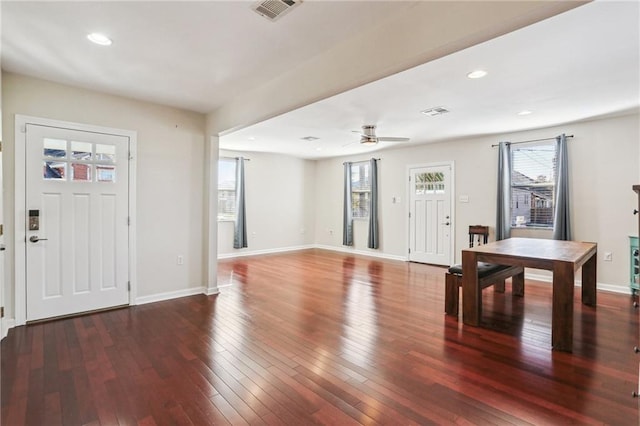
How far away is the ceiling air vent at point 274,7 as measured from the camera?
2.11 metres

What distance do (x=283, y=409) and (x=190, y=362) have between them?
101 centimetres

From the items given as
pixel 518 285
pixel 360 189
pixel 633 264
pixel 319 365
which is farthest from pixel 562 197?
pixel 319 365

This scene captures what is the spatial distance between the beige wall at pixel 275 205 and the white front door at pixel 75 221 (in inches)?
147

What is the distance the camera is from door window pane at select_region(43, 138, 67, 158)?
3448 mm

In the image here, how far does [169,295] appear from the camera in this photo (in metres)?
4.34

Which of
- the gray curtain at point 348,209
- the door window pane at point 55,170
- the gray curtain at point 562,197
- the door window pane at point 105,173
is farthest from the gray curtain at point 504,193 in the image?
the door window pane at point 55,170

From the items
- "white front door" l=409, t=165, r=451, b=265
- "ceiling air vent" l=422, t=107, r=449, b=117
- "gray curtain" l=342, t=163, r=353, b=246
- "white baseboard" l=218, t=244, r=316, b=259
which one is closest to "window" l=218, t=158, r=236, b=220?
"white baseboard" l=218, t=244, r=316, b=259

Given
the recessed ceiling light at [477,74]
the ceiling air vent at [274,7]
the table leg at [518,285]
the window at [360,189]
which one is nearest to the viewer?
the ceiling air vent at [274,7]

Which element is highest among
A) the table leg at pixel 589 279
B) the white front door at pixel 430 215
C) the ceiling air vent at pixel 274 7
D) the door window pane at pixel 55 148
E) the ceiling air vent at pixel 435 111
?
the ceiling air vent at pixel 435 111

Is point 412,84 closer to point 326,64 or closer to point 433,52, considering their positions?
point 326,64

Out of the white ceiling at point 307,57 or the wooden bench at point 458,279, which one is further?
the wooden bench at point 458,279

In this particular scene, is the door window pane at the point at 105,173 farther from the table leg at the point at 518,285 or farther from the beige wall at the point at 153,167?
the table leg at the point at 518,285

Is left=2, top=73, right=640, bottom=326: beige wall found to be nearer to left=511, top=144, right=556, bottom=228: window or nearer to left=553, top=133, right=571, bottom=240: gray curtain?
left=553, top=133, right=571, bottom=240: gray curtain

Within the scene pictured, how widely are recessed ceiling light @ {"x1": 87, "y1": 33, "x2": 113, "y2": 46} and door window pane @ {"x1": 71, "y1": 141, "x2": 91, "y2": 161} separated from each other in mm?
1471
